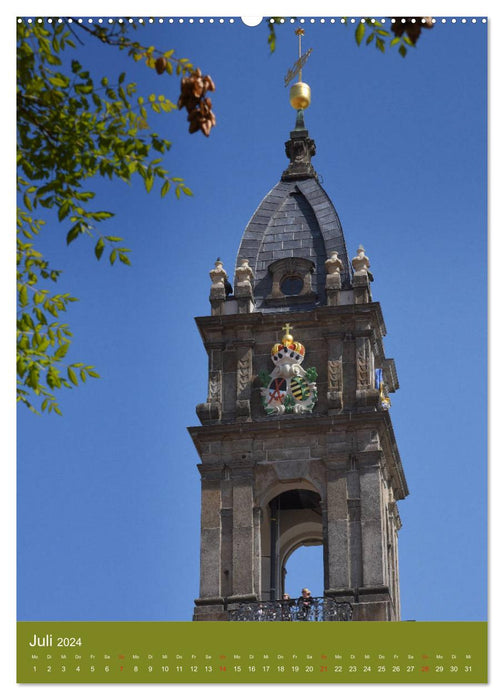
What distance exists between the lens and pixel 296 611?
36.9m

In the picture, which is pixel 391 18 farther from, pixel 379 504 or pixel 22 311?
pixel 379 504

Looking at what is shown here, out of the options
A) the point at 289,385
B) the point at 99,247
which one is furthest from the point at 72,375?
the point at 289,385

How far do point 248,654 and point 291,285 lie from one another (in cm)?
2147

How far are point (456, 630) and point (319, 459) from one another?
18.2 metres

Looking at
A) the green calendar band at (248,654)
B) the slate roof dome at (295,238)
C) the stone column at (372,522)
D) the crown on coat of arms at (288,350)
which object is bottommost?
the green calendar band at (248,654)

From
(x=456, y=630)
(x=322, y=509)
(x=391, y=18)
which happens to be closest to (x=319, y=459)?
(x=322, y=509)

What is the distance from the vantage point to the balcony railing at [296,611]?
3675 cm

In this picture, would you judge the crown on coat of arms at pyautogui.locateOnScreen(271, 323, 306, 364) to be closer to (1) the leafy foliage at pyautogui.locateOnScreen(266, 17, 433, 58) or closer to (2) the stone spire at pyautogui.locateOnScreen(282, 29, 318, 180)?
(2) the stone spire at pyautogui.locateOnScreen(282, 29, 318, 180)

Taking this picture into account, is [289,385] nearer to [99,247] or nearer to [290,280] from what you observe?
[290,280]

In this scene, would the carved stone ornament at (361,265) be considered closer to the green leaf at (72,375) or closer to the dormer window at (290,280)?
the dormer window at (290,280)

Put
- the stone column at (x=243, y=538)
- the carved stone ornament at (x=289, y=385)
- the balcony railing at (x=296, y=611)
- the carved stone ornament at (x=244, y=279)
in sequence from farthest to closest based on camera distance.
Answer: the carved stone ornament at (x=244, y=279)
the carved stone ornament at (x=289, y=385)
the stone column at (x=243, y=538)
the balcony railing at (x=296, y=611)

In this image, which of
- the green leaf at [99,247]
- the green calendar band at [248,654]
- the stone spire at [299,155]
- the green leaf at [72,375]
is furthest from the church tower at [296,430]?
the green leaf at [99,247]

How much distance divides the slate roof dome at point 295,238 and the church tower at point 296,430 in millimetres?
40

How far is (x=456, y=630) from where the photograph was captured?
864 inches
